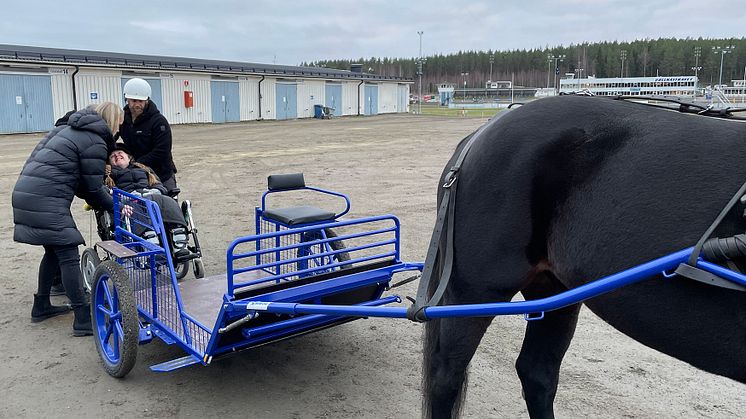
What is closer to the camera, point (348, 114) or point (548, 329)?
point (548, 329)

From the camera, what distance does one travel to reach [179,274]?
5.69m

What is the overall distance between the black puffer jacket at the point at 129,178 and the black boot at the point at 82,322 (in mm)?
1164

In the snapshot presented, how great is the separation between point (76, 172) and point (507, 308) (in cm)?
378

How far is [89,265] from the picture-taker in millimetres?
5117

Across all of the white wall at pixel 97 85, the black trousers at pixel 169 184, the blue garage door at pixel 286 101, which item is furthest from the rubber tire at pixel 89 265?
the blue garage door at pixel 286 101

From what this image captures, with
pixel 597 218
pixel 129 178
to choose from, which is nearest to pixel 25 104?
pixel 129 178

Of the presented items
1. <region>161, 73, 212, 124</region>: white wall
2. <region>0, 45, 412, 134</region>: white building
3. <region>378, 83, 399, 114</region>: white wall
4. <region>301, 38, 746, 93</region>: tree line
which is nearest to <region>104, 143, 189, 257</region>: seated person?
<region>0, 45, 412, 134</region>: white building

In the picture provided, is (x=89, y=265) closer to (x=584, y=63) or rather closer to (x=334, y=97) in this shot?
(x=334, y=97)

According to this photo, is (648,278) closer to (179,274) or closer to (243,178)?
(179,274)

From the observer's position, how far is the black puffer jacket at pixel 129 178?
534 centimetres

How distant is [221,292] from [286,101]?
3499 centimetres

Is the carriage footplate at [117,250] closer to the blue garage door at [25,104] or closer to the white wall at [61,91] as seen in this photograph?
the blue garage door at [25,104]

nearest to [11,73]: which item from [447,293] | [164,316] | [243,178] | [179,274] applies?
[243,178]

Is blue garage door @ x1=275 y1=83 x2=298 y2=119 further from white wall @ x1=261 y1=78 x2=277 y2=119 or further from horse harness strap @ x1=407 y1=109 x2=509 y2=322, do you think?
horse harness strap @ x1=407 y1=109 x2=509 y2=322
